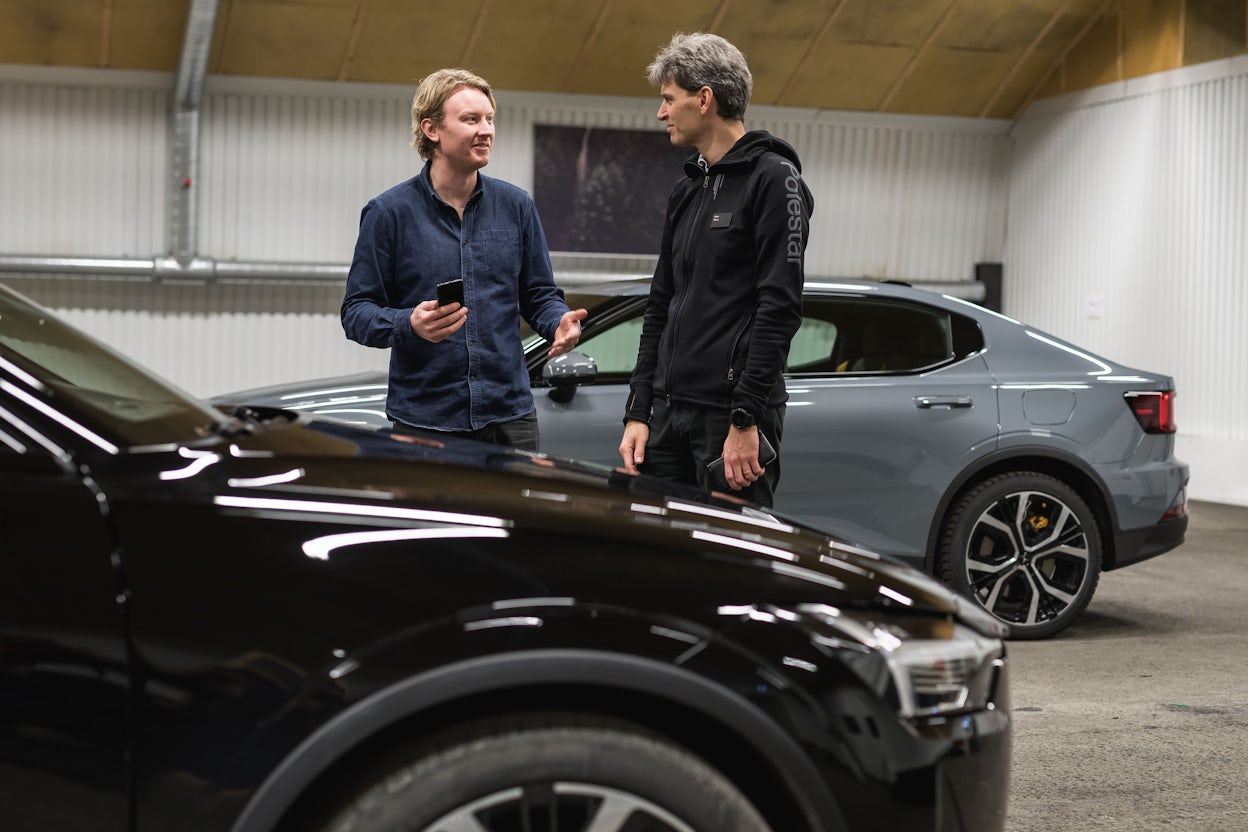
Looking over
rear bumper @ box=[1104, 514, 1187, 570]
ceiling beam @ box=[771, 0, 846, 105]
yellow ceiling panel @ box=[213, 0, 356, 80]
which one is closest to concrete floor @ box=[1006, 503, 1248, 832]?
rear bumper @ box=[1104, 514, 1187, 570]

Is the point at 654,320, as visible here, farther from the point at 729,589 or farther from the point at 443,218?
the point at 729,589

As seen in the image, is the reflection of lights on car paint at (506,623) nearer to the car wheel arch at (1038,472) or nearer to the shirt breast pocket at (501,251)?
the shirt breast pocket at (501,251)

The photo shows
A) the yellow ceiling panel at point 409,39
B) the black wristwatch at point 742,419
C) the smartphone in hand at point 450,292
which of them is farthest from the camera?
the yellow ceiling panel at point 409,39

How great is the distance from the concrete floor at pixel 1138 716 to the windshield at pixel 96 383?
2.45 meters

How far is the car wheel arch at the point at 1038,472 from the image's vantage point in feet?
20.6

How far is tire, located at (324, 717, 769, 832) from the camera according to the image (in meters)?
1.95

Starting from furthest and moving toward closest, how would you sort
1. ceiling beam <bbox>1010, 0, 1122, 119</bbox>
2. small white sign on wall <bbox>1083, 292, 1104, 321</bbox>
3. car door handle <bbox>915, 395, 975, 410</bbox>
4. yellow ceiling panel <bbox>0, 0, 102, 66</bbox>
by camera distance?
small white sign on wall <bbox>1083, 292, 1104, 321</bbox> < ceiling beam <bbox>1010, 0, 1122, 119</bbox> < yellow ceiling panel <bbox>0, 0, 102, 66</bbox> < car door handle <bbox>915, 395, 975, 410</bbox>

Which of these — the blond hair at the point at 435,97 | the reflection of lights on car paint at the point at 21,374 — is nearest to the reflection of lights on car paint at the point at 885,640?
the reflection of lights on car paint at the point at 21,374

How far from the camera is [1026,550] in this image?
6355 millimetres

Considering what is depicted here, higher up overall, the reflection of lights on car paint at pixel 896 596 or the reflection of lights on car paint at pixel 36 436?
the reflection of lights on car paint at pixel 36 436

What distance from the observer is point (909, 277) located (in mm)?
16031

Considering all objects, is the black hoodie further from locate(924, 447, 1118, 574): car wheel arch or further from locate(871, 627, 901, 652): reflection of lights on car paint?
locate(924, 447, 1118, 574): car wheel arch

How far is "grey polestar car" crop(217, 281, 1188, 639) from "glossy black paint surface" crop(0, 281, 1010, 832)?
3865 mm

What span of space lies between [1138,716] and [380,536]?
3.72 metres
